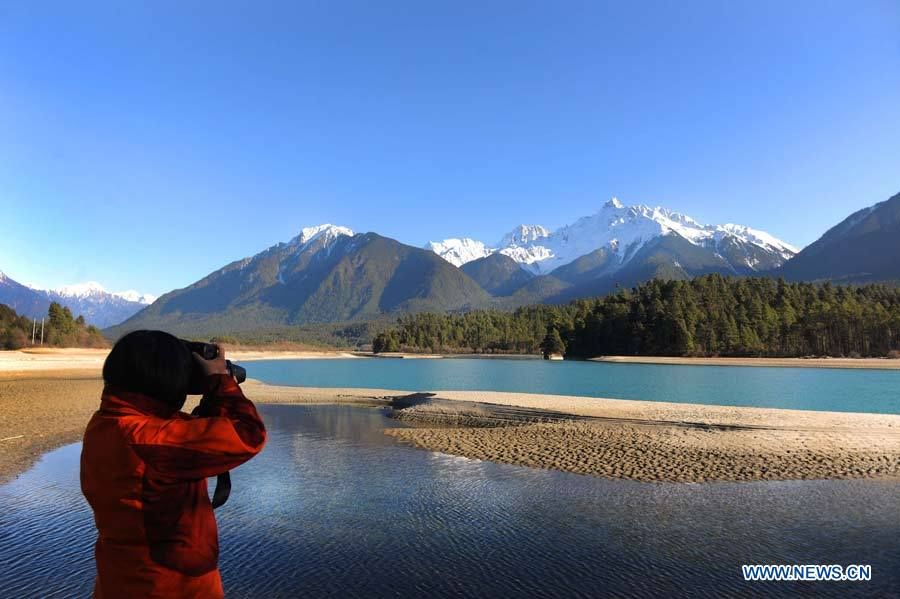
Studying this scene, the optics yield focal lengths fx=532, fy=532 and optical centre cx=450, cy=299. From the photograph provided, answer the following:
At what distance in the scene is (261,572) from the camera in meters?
9.09

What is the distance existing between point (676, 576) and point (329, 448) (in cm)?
1417

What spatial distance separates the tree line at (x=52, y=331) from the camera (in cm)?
10256

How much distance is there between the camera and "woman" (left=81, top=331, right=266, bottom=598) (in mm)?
2703

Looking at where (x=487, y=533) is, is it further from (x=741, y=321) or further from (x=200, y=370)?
(x=741, y=321)

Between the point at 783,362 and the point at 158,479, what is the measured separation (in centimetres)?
11338

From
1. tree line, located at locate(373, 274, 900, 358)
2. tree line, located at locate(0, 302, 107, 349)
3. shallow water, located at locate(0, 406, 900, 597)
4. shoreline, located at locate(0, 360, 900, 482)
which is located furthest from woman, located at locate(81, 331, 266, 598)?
tree line, located at locate(0, 302, 107, 349)

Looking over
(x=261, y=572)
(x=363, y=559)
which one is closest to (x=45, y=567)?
(x=261, y=572)

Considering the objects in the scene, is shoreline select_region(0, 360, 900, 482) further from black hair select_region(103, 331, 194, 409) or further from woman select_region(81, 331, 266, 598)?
black hair select_region(103, 331, 194, 409)

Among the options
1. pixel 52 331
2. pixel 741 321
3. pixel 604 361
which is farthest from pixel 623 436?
pixel 52 331

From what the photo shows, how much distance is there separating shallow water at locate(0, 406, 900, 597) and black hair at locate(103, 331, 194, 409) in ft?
22.4

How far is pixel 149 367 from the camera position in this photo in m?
2.85

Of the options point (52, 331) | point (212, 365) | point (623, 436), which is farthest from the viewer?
point (52, 331)

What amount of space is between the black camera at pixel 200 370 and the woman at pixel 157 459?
34 millimetres

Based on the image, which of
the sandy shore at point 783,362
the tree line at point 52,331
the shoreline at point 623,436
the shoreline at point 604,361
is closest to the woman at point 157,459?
the shoreline at point 623,436
